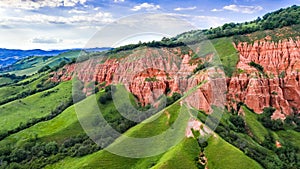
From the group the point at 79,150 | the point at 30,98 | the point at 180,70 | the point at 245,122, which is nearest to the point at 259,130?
the point at 245,122

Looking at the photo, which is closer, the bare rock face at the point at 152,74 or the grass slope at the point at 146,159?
the grass slope at the point at 146,159

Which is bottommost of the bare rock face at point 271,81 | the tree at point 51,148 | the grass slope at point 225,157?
the tree at point 51,148

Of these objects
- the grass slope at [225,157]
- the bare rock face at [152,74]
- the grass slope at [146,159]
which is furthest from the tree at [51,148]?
the grass slope at [225,157]

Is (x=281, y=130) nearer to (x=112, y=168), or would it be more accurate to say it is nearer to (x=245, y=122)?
(x=245, y=122)

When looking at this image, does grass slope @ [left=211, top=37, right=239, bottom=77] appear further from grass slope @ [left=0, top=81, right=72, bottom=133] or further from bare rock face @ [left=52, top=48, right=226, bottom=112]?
grass slope @ [left=0, top=81, right=72, bottom=133]

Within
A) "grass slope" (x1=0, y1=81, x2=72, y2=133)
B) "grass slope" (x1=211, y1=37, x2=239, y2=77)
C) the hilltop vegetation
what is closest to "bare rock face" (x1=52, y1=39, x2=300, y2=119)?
"grass slope" (x1=211, y1=37, x2=239, y2=77)

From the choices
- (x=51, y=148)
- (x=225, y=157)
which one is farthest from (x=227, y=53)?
(x=51, y=148)

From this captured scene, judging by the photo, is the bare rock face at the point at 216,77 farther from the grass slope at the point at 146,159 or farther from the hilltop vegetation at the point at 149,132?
the grass slope at the point at 146,159

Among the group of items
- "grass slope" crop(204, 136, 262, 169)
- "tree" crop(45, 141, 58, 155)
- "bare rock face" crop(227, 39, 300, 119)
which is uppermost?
"bare rock face" crop(227, 39, 300, 119)
